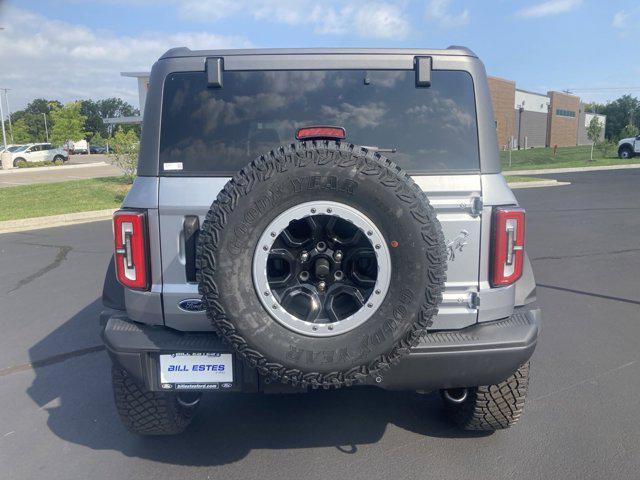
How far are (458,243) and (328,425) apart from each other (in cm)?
152

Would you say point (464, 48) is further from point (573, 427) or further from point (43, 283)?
point (43, 283)

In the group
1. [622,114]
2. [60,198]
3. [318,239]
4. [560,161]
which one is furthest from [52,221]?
[622,114]

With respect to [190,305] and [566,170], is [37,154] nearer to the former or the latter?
[566,170]

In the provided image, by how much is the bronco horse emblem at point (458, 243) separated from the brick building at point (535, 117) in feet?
201

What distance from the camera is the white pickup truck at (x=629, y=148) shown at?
35719 millimetres

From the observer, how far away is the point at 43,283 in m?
7.51

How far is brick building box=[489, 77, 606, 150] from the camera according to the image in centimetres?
6272

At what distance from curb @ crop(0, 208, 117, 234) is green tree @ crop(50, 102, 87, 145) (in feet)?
140

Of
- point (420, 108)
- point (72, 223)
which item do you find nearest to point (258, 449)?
point (420, 108)

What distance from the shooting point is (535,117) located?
247 feet

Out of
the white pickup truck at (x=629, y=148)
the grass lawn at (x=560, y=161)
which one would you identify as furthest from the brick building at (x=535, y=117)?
the white pickup truck at (x=629, y=148)

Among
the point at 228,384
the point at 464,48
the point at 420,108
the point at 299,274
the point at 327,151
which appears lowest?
the point at 228,384

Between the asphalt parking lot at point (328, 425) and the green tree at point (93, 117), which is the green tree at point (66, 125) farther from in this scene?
the asphalt parking lot at point (328, 425)

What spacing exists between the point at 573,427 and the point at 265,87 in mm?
2730
